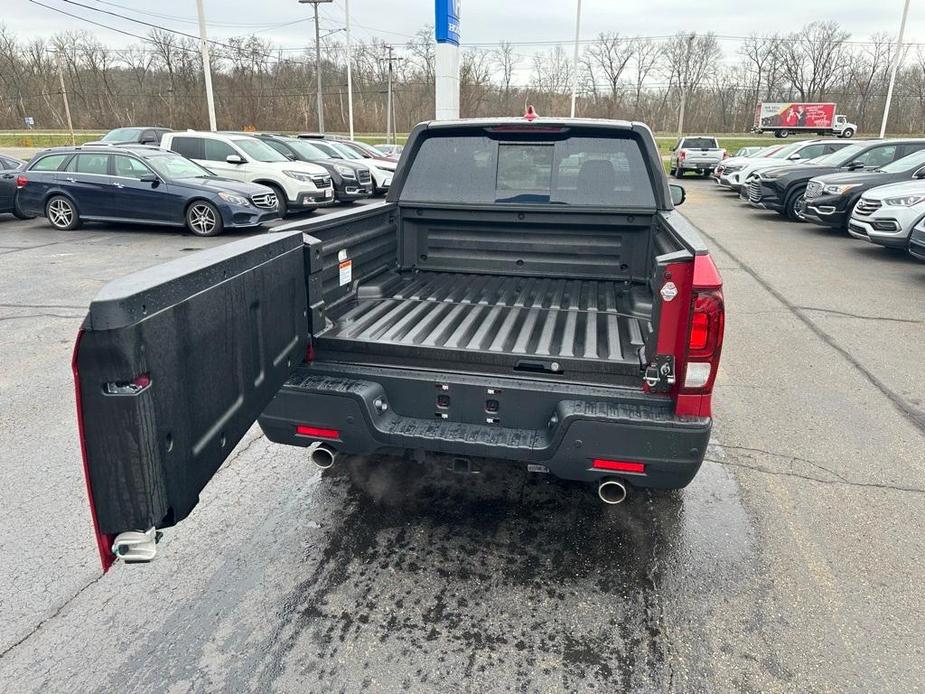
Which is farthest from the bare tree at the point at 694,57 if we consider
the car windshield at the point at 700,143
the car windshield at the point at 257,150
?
the car windshield at the point at 257,150

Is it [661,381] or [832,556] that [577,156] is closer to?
[661,381]

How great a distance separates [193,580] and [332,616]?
72 centimetres

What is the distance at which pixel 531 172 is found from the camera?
4082 millimetres

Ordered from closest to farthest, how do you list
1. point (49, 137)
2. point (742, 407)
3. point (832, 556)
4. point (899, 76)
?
1. point (832, 556)
2. point (742, 407)
3. point (49, 137)
4. point (899, 76)

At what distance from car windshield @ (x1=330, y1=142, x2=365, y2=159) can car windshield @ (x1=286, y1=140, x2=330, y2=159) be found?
104 cm

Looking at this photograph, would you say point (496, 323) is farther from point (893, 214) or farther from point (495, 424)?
point (893, 214)

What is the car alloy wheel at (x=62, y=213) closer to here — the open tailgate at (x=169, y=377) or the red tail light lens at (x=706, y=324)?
the open tailgate at (x=169, y=377)

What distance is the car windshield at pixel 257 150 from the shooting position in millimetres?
14375

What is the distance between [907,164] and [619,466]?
12923 mm

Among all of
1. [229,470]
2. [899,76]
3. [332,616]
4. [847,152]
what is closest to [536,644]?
[332,616]

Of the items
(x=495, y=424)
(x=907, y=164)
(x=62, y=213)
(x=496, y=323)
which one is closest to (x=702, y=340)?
(x=495, y=424)

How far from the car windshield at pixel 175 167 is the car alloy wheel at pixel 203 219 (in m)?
0.81

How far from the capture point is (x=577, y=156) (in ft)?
13.1

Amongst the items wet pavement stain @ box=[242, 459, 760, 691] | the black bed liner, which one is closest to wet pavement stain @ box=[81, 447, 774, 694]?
wet pavement stain @ box=[242, 459, 760, 691]
